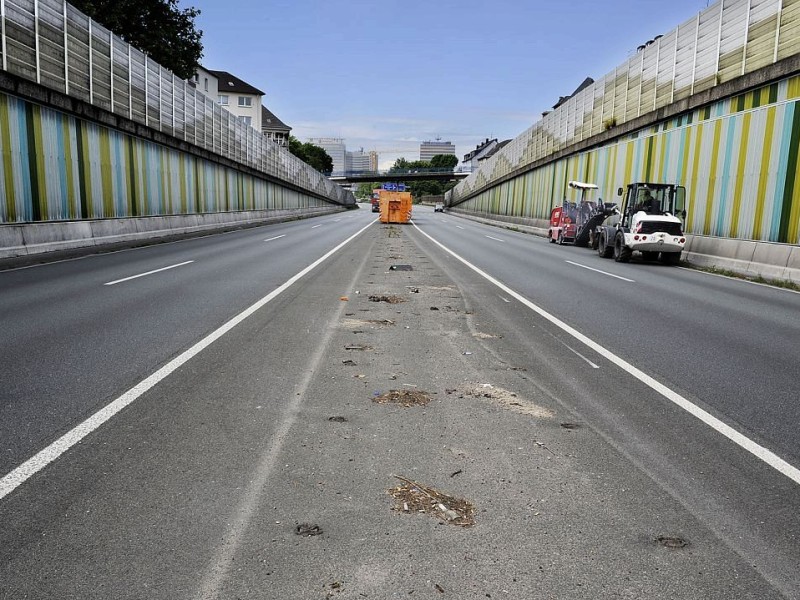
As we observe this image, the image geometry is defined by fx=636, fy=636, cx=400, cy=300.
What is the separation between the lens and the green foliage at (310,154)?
138875 mm

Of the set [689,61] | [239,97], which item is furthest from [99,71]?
[239,97]

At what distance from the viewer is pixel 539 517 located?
11.1ft

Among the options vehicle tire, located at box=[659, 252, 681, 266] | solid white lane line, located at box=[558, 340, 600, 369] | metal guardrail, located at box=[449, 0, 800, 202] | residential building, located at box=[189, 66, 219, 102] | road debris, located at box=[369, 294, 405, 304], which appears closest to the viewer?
solid white lane line, located at box=[558, 340, 600, 369]

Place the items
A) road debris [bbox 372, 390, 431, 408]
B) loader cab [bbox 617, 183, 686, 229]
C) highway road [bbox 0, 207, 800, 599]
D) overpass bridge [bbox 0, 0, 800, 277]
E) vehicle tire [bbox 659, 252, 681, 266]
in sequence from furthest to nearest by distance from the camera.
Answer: loader cab [bbox 617, 183, 686, 229]
vehicle tire [bbox 659, 252, 681, 266]
overpass bridge [bbox 0, 0, 800, 277]
road debris [bbox 372, 390, 431, 408]
highway road [bbox 0, 207, 800, 599]

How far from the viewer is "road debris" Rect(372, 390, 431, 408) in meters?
5.26

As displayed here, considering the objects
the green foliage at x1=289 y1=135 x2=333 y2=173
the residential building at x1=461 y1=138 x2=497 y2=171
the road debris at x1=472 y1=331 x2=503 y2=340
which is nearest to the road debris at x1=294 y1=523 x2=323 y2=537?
the road debris at x1=472 y1=331 x2=503 y2=340

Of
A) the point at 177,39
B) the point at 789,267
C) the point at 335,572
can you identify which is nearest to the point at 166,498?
the point at 335,572

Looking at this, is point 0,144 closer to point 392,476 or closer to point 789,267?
point 392,476

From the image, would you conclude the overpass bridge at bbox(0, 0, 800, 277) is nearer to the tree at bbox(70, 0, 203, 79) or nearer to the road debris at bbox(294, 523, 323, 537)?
the tree at bbox(70, 0, 203, 79)

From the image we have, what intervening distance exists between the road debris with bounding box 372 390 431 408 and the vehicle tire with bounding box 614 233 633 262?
17.0 m

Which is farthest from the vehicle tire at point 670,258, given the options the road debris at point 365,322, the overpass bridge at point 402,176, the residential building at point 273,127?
the residential building at point 273,127

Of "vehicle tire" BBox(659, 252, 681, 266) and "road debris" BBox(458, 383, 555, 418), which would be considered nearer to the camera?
"road debris" BBox(458, 383, 555, 418)

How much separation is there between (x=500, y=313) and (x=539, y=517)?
642 centimetres

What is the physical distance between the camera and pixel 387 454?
4184 mm
